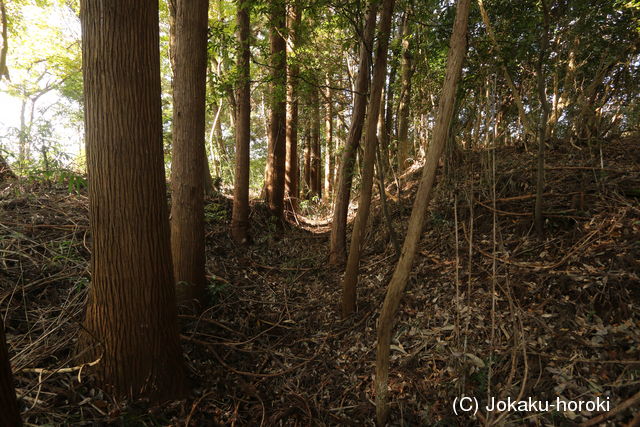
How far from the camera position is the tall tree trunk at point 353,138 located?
344cm

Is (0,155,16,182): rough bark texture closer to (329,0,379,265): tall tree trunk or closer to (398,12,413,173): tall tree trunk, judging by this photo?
(329,0,379,265): tall tree trunk

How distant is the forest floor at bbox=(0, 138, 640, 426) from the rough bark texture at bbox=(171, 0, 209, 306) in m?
0.52

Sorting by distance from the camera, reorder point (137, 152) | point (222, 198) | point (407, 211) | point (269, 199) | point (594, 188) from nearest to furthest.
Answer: point (137, 152) → point (594, 188) → point (407, 211) → point (222, 198) → point (269, 199)

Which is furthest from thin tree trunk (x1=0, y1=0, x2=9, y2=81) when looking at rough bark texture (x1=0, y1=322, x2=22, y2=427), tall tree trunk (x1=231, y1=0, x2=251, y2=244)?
rough bark texture (x1=0, y1=322, x2=22, y2=427)

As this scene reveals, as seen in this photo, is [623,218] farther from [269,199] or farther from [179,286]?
[269,199]

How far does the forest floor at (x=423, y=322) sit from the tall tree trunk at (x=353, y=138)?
28.2 inches

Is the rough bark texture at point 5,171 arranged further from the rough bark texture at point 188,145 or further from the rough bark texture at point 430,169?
the rough bark texture at point 430,169

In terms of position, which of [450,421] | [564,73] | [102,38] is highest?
[564,73]

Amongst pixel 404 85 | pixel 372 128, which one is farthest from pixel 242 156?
pixel 404 85

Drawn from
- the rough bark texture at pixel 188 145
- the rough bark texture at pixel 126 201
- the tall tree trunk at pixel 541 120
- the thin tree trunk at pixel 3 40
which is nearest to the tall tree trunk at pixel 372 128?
the tall tree trunk at pixel 541 120

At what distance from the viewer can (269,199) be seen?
7.16 m

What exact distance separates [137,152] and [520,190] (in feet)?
14.2

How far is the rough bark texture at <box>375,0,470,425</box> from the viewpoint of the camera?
1933mm

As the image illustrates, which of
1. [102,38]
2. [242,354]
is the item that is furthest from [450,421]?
[102,38]
